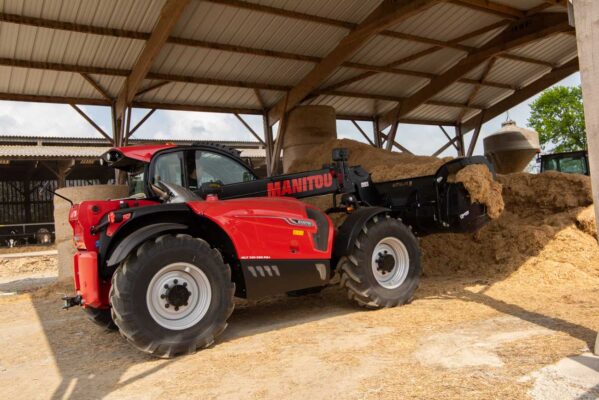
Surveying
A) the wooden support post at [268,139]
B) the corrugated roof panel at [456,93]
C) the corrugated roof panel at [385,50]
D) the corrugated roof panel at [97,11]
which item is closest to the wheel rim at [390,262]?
the corrugated roof panel at [97,11]

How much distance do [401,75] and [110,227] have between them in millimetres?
12815

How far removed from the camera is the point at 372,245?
617 centimetres

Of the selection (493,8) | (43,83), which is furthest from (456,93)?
(43,83)

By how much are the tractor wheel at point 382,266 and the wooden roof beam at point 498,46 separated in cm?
975

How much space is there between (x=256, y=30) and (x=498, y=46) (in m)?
7.08

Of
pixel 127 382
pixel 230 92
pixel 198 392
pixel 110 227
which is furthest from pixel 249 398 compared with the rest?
pixel 230 92

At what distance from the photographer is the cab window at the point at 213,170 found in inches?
229

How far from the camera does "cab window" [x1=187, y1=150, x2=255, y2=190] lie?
5.83 meters

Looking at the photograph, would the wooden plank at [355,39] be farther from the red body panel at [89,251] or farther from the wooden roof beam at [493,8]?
the red body panel at [89,251]

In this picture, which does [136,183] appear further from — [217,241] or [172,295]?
[172,295]

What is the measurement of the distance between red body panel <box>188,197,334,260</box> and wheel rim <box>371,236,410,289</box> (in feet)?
2.40

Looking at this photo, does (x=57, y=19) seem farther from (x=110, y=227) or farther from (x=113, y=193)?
(x=110, y=227)

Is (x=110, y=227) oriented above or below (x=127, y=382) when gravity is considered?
above

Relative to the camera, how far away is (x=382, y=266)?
20.8 ft
